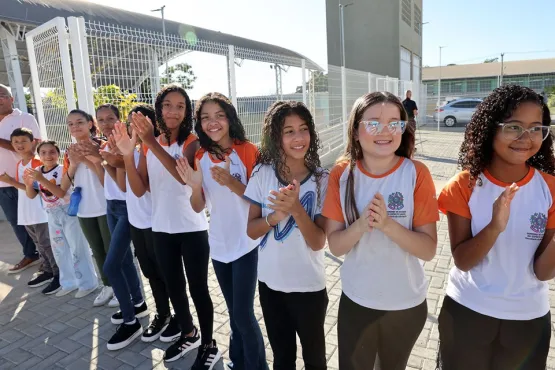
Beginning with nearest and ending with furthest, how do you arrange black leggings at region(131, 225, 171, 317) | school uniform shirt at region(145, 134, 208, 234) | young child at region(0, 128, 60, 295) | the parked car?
1. school uniform shirt at region(145, 134, 208, 234)
2. black leggings at region(131, 225, 171, 317)
3. young child at region(0, 128, 60, 295)
4. the parked car

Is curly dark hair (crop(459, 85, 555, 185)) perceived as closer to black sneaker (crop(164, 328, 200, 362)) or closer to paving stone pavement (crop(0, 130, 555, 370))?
paving stone pavement (crop(0, 130, 555, 370))

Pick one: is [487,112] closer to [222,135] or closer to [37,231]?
[222,135]

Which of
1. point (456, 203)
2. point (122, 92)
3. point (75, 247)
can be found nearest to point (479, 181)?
point (456, 203)

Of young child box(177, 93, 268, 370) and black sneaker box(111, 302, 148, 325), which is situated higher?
young child box(177, 93, 268, 370)

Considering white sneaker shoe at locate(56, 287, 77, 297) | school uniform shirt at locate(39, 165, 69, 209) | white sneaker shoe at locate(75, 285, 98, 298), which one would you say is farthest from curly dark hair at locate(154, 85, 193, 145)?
white sneaker shoe at locate(56, 287, 77, 297)

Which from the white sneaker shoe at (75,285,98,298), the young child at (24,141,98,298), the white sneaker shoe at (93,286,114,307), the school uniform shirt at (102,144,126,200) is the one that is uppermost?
the school uniform shirt at (102,144,126,200)

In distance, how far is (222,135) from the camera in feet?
7.85

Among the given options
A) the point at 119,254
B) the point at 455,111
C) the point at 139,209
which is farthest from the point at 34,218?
the point at 455,111

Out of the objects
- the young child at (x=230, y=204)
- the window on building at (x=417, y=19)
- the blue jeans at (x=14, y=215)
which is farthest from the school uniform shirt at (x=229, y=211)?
the window on building at (x=417, y=19)

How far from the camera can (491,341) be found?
166 centimetres

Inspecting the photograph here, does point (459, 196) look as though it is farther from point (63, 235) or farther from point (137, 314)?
point (63, 235)

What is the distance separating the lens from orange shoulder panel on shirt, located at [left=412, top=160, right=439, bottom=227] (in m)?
1.68

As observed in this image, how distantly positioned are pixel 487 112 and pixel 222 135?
1.46 meters

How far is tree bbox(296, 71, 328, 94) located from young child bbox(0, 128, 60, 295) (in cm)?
515
